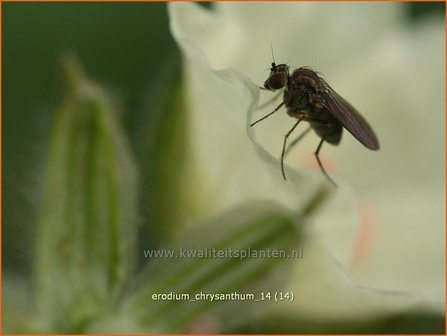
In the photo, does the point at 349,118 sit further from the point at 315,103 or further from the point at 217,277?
the point at 217,277

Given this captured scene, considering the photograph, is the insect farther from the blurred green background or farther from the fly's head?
the blurred green background

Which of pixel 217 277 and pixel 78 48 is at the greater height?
pixel 217 277

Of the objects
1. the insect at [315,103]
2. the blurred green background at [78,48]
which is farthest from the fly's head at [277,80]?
the blurred green background at [78,48]

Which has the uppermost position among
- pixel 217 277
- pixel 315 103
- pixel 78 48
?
pixel 315 103

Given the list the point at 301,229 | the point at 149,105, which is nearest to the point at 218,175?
the point at 149,105

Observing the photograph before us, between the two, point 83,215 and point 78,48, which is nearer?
point 83,215

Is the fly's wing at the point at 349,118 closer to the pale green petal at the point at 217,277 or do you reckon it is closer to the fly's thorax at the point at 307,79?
the fly's thorax at the point at 307,79

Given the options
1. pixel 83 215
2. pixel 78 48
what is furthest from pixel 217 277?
pixel 78 48
